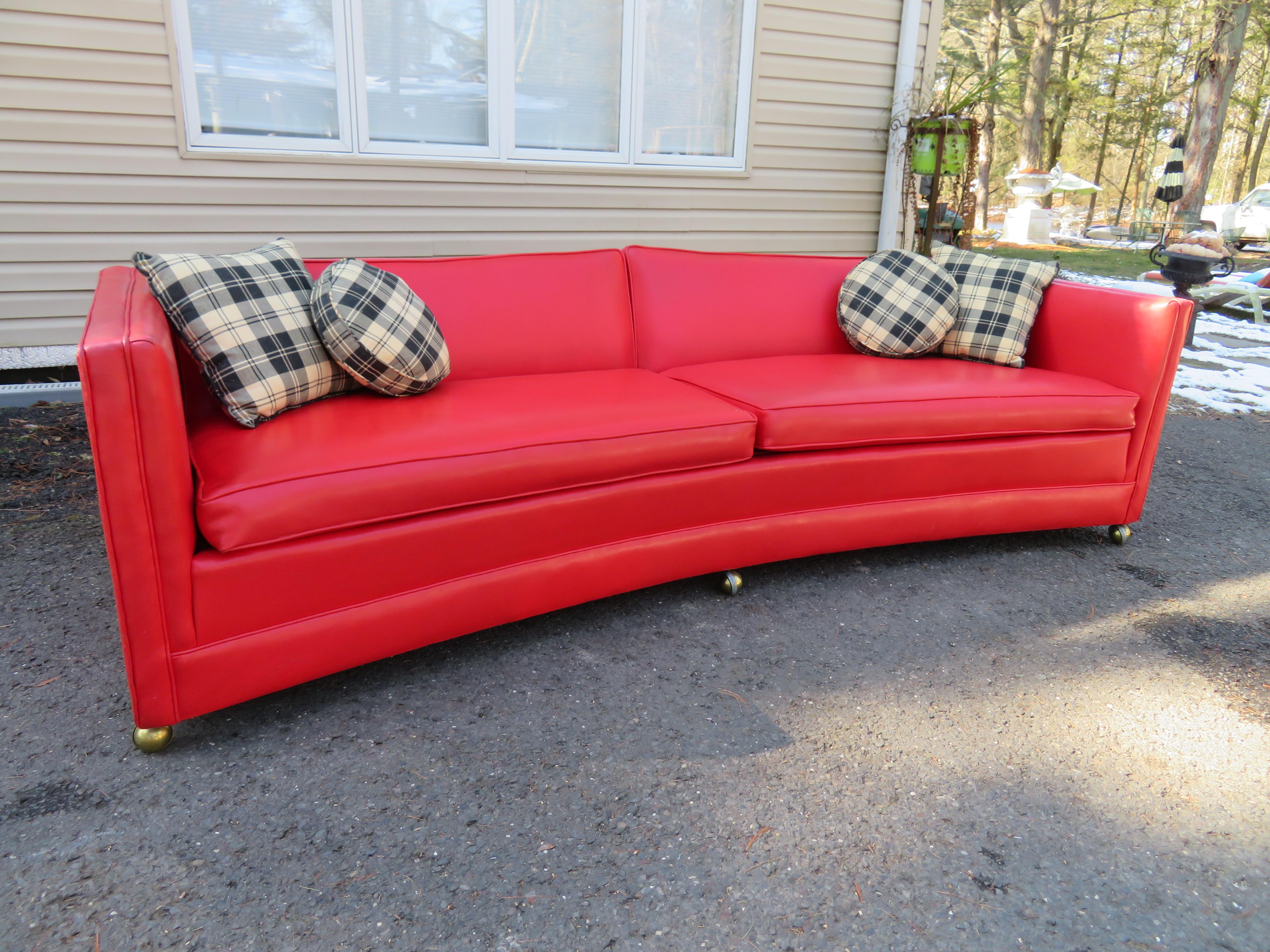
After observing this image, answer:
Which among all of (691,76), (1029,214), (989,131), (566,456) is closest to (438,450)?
(566,456)

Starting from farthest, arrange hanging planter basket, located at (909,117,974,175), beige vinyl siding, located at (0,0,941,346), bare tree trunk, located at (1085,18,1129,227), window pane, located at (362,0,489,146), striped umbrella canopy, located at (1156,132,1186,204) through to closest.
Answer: bare tree trunk, located at (1085,18,1129,227) → striped umbrella canopy, located at (1156,132,1186,204) → hanging planter basket, located at (909,117,974,175) → window pane, located at (362,0,489,146) → beige vinyl siding, located at (0,0,941,346)

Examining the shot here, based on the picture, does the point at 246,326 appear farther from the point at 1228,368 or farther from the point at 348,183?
the point at 1228,368

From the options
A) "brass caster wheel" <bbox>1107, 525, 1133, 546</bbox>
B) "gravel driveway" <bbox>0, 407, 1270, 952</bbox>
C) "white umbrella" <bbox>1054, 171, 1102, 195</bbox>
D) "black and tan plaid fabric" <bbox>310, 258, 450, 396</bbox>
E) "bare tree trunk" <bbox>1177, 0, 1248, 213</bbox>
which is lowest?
"gravel driveway" <bbox>0, 407, 1270, 952</bbox>

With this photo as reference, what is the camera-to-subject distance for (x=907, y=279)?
2742 mm

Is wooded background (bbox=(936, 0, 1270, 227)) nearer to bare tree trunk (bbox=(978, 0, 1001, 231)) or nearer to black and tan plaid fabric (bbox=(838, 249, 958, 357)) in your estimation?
bare tree trunk (bbox=(978, 0, 1001, 231))

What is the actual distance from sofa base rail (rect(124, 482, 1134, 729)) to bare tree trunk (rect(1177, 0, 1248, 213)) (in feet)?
35.7

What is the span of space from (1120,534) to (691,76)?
3.18m

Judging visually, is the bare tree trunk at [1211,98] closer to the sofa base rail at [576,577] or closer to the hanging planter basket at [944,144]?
the hanging planter basket at [944,144]

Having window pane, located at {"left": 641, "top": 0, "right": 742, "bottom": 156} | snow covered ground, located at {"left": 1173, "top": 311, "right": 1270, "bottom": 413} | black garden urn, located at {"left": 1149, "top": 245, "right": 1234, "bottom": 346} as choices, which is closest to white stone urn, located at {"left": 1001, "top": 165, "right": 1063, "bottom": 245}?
snow covered ground, located at {"left": 1173, "top": 311, "right": 1270, "bottom": 413}

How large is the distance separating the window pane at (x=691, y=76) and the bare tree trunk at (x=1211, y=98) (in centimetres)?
900

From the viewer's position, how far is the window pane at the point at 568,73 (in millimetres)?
3979

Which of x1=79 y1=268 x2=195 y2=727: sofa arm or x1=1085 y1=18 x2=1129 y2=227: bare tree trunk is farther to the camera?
x1=1085 y1=18 x2=1129 y2=227: bare tree trunk

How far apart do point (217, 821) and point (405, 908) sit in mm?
385

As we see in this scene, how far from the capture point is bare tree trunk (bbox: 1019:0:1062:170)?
14.5 meters
